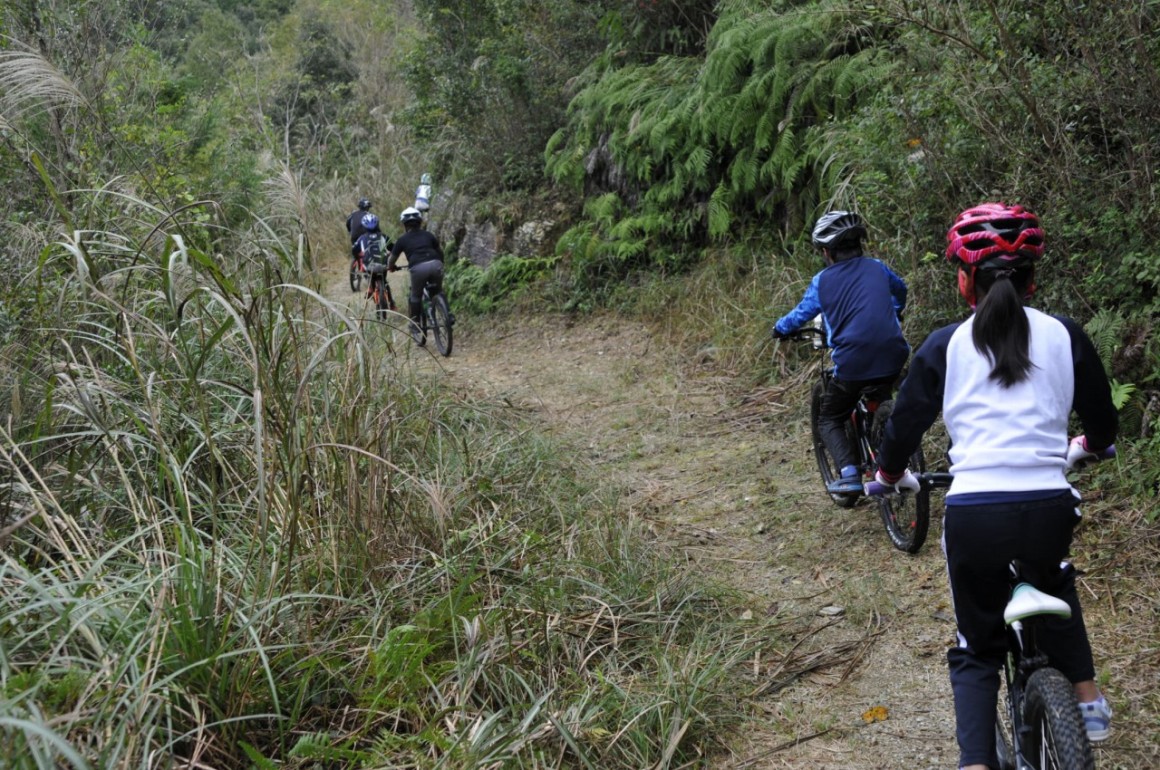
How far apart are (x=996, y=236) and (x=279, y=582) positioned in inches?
106

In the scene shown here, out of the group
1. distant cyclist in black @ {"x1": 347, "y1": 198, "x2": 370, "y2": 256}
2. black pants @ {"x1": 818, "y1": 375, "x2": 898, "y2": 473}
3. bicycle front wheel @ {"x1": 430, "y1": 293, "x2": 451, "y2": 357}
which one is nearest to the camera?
black pants @ {"x1": 818, "y1": 375, "x2": 898, "y2": 473}

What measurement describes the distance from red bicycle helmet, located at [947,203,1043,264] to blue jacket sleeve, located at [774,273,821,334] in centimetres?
262

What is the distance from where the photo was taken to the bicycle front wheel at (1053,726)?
2340 mm

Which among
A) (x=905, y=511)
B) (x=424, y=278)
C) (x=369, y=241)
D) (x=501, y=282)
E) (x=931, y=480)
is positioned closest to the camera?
(x=931, y=480)

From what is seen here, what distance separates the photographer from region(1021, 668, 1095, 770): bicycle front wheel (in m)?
2.34

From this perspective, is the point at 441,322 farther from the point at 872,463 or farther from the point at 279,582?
the point at 279,582

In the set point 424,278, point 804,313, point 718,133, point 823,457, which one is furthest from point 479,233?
point 804,313

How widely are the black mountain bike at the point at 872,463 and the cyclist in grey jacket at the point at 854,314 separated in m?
0.11

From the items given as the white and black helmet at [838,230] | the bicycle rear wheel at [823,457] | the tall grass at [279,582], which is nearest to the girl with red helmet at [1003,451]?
the tall grass at [279,582]

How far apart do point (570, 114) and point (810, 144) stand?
5632 mm

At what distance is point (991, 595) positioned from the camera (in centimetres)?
266

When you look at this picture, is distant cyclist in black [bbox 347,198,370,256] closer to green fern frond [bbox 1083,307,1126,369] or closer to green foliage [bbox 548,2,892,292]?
green foliage [bbox 548,2,892,292]

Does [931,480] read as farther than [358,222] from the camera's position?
No

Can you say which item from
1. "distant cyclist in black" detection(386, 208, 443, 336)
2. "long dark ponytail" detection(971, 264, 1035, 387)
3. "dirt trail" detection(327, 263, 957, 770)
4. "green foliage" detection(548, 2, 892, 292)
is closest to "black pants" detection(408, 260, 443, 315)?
"distant cyclist in black" detection(386, 208, 443, 336)
